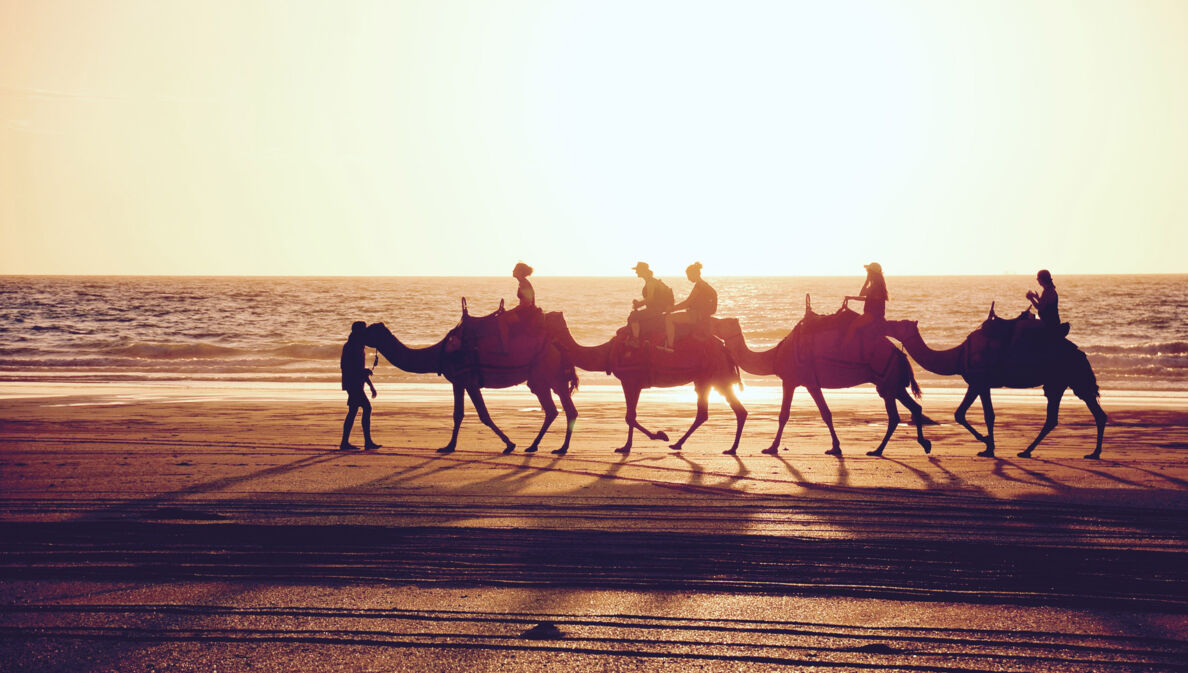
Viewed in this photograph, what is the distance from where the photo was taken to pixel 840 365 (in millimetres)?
14656

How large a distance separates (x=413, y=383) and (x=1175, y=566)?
2338 cm

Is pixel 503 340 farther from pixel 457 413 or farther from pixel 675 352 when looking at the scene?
pixel 675 352

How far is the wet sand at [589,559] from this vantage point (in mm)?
6184

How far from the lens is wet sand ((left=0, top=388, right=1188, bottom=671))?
6184 mm

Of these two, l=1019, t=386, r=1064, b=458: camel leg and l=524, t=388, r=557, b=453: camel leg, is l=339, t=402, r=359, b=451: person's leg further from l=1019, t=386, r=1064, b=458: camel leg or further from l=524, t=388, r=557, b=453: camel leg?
l=1019, t=386, r=1064, b=458: camel leg

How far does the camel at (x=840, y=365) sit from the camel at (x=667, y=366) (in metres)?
0.62

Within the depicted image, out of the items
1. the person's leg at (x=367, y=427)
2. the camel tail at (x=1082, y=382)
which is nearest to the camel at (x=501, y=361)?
the person's leg at (x=367, y=427)

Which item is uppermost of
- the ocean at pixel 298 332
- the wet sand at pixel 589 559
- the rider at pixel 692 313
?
the rider at pixel 692 313

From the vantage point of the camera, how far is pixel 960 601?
706 cm

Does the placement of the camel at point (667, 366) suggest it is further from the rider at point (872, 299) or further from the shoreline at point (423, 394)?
the shoreline at point (423, 394)

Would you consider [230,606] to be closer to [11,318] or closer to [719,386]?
[719,386]

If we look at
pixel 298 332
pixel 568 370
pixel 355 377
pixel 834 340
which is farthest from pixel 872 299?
pixel 298 332

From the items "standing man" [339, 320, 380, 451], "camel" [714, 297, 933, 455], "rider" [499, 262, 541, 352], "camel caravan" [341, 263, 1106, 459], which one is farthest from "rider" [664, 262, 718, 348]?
"standing man" [339, 320, 380, 451]

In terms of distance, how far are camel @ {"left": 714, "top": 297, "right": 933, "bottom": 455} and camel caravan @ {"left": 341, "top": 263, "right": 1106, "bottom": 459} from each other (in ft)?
0.05
